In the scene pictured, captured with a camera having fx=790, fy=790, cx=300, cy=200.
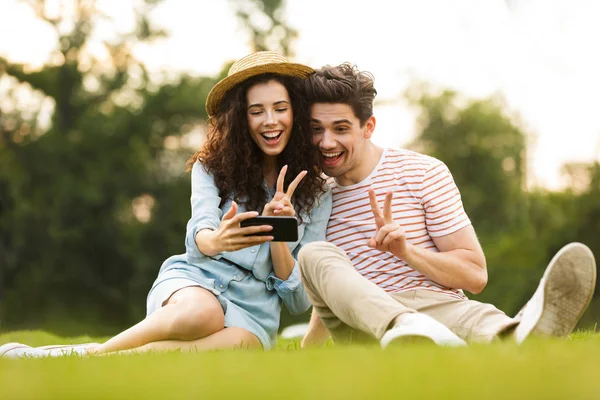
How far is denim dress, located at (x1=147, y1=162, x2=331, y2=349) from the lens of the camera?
13.7 feet

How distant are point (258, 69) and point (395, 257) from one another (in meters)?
1.33

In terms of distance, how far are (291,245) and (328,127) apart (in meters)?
0.70

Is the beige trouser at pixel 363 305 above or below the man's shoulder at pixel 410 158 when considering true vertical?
below

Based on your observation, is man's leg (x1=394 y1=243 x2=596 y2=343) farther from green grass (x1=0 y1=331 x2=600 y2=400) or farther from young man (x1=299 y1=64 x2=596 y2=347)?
green grass (x1=0 y1=331 x2=600 y2=400)

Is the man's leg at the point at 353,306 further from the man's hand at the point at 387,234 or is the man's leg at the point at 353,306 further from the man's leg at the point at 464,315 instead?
the man's leg at the point at 464,315

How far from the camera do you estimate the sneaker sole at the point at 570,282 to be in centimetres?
295

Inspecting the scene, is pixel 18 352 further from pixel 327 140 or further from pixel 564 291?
pixel 564 291

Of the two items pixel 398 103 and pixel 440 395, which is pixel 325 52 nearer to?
pixel 398 103

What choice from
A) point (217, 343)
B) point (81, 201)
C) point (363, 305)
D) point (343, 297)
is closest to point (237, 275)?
point (217, 343)

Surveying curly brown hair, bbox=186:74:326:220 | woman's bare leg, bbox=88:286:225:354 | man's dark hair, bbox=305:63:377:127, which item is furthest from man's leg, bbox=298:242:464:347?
man's dark hair, bbox=305:63:377:127

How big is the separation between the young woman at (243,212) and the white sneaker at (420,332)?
1.18 meters

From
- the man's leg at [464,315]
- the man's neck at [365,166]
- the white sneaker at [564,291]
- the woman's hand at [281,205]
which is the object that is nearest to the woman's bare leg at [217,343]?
the woman's hand at [281,205]

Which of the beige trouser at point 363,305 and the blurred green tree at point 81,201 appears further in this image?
the blurred green tree at point 81,201

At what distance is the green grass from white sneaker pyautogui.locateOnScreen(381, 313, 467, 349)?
0.10 m
